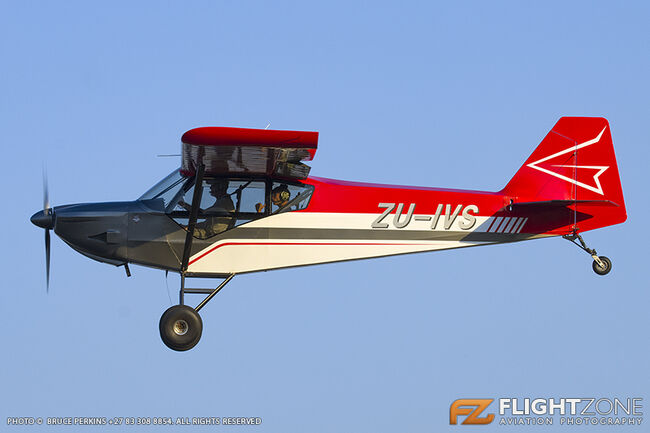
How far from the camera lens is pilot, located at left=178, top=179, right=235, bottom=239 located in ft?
39.6

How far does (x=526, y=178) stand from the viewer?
13.2 meters

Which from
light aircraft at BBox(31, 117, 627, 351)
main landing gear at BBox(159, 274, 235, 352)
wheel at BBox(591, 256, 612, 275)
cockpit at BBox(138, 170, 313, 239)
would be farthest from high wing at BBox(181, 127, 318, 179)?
wheel at BBox(591, 256, 612, 275)

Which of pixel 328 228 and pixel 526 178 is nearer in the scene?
pixel 328 228

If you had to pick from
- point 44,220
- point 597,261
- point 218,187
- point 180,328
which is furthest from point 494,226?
point 44,220

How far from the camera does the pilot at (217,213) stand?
12.1 meters

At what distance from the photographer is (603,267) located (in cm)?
1294

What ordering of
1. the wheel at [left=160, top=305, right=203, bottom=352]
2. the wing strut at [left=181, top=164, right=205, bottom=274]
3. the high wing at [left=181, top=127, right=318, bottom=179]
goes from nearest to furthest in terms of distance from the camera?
the high wing at [left=181, top=127, right=318, bottom=179], the wing strut at [left=181, top=164, right=205, bottom=274], the wheel at [left=160, top=305, right=203, bottom=352]

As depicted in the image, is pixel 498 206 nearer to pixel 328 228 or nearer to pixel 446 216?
pixel 446 216

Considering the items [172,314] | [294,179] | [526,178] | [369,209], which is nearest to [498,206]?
[526,178]

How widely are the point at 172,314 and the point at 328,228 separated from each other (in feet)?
7.95

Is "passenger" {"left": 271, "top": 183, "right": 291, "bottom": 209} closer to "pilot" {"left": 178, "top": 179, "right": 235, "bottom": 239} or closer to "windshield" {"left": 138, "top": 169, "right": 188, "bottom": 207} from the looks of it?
"pilot" {"left": 178, "top": 179, "right": 235, "bottom": 239}

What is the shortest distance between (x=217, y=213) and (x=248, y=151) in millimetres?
1498

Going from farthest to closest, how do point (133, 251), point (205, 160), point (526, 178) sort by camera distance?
point (526, 178) < point (133, 251) < point (205, 160)

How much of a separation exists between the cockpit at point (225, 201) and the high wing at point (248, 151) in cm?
16
